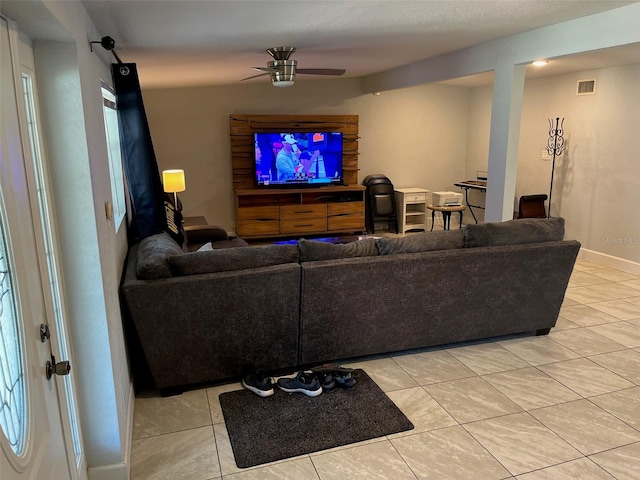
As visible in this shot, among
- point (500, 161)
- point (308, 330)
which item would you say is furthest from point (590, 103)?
point (308, 330)

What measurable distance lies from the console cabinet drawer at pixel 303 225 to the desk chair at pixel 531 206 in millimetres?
2630

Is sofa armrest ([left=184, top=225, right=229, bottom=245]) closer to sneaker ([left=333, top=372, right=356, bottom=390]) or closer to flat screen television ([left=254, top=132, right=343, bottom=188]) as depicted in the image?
flat screen television ([left=254, top=132, right=343, bottom=188])

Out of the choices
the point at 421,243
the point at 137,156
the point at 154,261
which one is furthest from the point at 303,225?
the point at 154,261

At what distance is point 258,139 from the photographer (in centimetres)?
661

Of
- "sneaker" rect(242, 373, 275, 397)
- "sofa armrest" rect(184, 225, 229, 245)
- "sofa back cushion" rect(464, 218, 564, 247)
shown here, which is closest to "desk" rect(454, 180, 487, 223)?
"sofa back cushion" rect(464, 218, 564, 247)

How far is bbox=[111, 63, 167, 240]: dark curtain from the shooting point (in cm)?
319

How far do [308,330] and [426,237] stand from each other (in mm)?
1004

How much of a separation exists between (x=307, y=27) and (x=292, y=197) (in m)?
4.08

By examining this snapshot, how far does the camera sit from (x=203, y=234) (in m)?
4.96

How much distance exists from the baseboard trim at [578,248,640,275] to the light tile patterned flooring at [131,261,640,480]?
1765mm

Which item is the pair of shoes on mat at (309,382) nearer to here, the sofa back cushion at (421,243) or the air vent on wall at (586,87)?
the sofa back cushion at (421,243)

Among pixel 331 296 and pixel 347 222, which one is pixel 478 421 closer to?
pixel 331 296

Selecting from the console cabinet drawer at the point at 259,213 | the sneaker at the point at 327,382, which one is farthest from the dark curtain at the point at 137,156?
the console cabinet drawer at the point at 259,213

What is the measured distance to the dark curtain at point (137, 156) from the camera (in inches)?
126
